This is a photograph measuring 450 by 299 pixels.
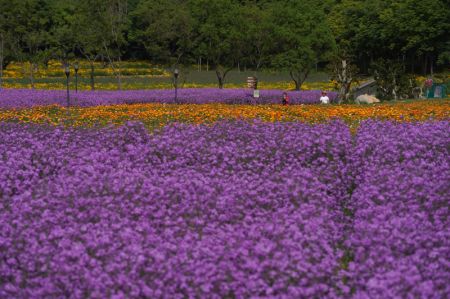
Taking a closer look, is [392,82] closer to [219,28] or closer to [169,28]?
[219,28]

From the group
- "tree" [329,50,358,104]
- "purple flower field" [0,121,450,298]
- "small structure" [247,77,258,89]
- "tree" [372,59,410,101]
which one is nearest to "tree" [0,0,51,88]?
"small structure" [247,77,258,89]

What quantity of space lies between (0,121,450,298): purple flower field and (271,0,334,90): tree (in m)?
31.5

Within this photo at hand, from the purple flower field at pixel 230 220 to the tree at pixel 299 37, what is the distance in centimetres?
3153

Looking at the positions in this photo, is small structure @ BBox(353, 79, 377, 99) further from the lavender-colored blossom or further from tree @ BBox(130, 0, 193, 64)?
the lavender-colored blossom

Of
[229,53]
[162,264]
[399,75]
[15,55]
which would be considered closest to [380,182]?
[162,264]

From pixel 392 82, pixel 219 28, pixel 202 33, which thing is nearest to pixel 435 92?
pixel 392 82

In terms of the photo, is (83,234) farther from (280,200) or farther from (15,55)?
(15,55)

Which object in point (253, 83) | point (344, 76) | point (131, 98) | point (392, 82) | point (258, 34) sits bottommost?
point (131, 98)

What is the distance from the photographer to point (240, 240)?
18.2 feet

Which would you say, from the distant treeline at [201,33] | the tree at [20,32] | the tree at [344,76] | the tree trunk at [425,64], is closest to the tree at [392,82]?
the tree at [344,76]

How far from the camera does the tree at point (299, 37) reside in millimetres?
41562

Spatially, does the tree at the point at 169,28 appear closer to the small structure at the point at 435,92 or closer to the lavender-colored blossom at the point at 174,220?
the small structure at the point at 435,92

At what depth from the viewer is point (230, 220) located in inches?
255

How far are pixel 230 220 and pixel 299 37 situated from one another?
37.0 metres
